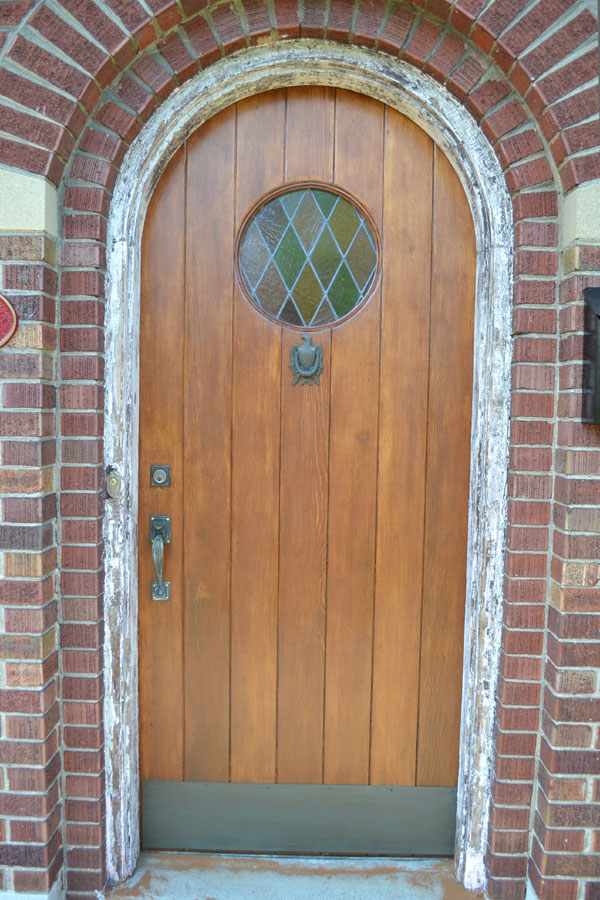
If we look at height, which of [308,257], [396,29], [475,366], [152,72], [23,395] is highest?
[396,29]

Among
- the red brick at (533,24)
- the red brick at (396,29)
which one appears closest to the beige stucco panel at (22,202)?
the red brick at (396,29)

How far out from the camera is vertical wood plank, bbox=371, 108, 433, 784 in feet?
5.84

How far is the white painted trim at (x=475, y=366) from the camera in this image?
1665mm

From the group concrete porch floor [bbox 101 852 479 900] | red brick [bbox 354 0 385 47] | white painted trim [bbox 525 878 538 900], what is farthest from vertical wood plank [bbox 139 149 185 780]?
white painted trim [bbox 525 878 538 900]

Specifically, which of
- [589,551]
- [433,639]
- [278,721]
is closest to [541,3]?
[589,551]

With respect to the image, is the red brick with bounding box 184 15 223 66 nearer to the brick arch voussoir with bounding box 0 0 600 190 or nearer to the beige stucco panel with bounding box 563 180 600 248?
the brick arch voussoir with bounding box 0 0 600 190

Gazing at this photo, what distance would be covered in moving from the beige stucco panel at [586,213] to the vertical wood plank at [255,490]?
0.86 meters

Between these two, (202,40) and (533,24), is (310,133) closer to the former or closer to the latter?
(202,40)

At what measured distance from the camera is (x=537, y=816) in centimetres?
170

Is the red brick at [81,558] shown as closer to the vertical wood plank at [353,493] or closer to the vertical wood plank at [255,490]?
the vertical wood plank at [255,490]

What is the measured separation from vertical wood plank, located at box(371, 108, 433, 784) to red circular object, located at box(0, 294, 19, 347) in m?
1.07

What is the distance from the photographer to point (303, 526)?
72.5 inches

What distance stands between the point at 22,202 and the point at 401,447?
1.28 metres

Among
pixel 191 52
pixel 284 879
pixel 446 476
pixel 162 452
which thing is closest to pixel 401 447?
pixel 446 476
